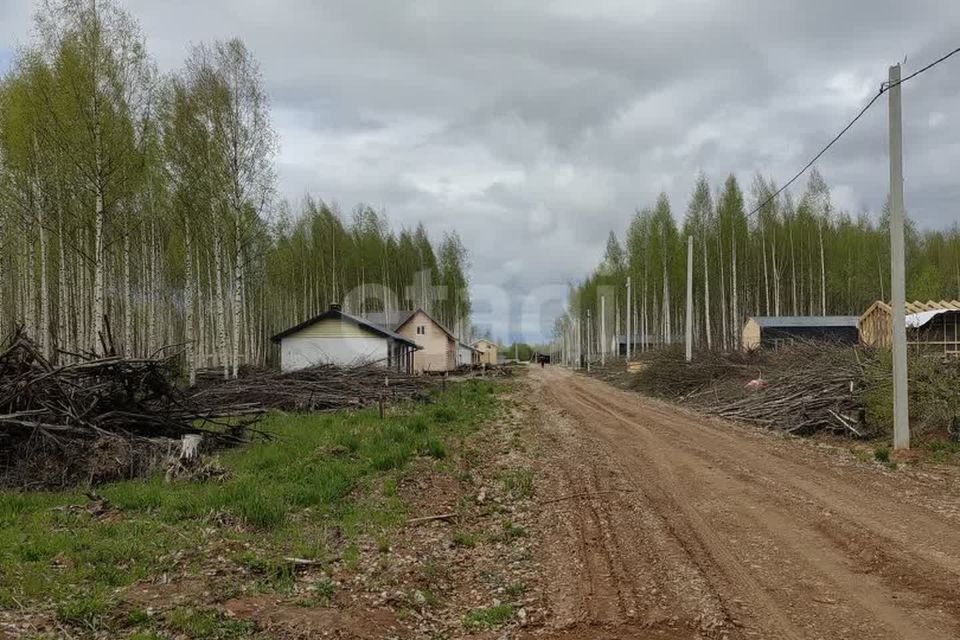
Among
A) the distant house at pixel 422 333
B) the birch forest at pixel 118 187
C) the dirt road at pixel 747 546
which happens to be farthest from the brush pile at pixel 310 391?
the distant house at pixel 422 333

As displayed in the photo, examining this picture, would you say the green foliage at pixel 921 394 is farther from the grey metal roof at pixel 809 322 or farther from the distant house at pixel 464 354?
the distant house at pixel 464 354

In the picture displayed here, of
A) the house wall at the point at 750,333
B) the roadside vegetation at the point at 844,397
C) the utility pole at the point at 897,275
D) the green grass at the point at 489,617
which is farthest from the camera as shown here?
the house wall at the point at 750,333

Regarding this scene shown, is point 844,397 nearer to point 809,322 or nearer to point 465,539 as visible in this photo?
point 465,539

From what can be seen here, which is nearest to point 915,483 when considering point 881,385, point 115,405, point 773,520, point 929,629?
point 773,520

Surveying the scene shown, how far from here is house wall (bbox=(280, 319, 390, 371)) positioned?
115 feet

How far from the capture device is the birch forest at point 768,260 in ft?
156

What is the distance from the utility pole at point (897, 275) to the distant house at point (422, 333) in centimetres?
4188

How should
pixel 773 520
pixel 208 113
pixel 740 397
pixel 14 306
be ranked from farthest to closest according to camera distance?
pixel 14 306, pixel 208 113, pixel 740 397, pixel 773 520

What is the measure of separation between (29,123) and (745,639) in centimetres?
2313

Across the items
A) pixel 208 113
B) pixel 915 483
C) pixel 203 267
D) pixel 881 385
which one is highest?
pixel 208 113

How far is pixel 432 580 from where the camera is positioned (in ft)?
18.0

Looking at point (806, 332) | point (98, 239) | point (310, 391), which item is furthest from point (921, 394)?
point (806, 332)

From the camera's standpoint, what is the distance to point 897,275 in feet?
35.0

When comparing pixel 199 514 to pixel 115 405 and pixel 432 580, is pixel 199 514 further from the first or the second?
pixel 115 405
